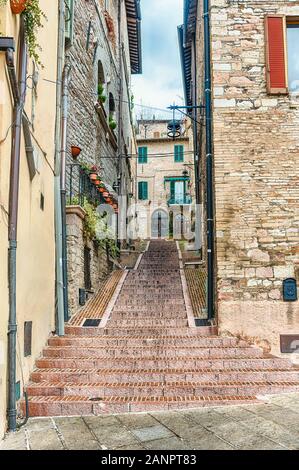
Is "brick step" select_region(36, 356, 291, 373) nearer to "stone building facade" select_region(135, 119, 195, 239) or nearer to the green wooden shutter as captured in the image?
"stone building facade" select_region(135, 119, 195, 239)

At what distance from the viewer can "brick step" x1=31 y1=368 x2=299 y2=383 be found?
18.6ft

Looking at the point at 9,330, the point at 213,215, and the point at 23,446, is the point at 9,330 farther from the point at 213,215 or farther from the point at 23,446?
the point at 213,215

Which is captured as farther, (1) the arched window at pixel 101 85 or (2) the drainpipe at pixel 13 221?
(1) the arched window at pixel 101 85

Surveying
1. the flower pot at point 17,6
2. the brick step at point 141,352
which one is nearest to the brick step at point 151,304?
the brick step at point 141,352

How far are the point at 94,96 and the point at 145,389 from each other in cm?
848

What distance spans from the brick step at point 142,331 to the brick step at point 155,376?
3.87 ft

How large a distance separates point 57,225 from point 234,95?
3780 mm

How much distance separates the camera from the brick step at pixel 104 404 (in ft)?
16.3

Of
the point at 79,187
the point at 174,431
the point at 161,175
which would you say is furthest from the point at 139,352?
the point at 161,175

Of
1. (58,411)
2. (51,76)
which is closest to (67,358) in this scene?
(58,411)

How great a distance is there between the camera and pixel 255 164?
7410 millimetres

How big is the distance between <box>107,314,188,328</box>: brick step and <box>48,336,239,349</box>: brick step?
645 mm

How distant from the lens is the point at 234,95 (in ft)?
24.9

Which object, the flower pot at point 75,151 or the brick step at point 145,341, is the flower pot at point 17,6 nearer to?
the flower pot at point 75,151
